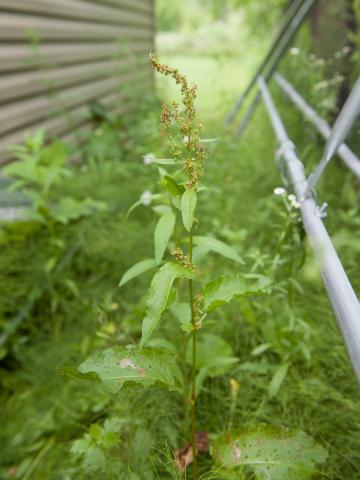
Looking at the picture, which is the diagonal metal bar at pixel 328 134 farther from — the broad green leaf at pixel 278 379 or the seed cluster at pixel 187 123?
the broad green leaf at pixel 278 379

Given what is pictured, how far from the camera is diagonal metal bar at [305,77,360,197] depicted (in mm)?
1018

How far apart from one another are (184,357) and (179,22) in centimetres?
3501

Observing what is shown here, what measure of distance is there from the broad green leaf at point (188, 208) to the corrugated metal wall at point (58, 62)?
2443mm

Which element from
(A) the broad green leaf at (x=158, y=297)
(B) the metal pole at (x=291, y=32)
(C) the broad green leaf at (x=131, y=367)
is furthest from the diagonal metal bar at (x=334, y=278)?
(B) the metal pole at (x=291, y=32)

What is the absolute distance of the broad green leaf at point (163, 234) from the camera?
43.3 inches

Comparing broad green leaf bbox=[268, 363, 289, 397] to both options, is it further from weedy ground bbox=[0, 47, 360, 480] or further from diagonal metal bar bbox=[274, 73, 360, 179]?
diagonal metal bar bbox=[274, 73, 360, 179]

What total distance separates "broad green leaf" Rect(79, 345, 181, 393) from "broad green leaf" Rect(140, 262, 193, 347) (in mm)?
167

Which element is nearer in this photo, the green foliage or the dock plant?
the dock plant

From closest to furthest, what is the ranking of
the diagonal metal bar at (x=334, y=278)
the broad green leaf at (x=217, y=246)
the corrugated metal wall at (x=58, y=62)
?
the diagonal metal bar at (x=334, y=278), the broad green leaf at (x=217, y=246), the corrugated metal wall at (x=58, y=62)

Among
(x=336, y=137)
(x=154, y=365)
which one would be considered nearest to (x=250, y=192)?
(x=336, y=137)

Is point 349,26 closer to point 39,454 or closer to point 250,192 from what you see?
point 250,192

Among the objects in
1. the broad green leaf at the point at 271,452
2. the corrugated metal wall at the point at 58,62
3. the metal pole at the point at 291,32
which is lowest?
the broad green leaf at the point at 271,452

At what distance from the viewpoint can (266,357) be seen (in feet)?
5.07

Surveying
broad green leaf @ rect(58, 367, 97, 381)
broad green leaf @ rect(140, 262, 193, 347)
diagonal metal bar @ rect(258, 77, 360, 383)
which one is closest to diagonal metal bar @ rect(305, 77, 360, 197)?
diagonal metal bar @ rect(258, 77, 360, 383)
